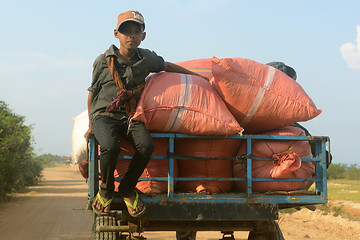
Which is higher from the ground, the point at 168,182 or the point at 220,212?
the point at 168,182

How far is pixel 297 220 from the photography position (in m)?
10.8

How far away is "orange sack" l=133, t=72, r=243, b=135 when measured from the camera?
3.54 metres

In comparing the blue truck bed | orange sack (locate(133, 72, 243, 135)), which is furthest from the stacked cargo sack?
the blue truck bed

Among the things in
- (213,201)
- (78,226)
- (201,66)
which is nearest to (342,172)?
(78,226)

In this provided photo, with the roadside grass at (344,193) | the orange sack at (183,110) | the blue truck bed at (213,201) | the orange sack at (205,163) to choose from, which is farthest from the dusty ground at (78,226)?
the roadside grass at (344,193)

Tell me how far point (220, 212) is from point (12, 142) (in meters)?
12.7

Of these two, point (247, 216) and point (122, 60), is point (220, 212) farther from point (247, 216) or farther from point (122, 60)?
point (122, 60)

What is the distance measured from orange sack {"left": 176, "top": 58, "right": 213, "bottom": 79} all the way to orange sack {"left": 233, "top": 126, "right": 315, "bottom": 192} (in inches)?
36.7

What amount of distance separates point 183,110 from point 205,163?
0.50m

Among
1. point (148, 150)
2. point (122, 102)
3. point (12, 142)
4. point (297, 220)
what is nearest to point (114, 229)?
point (148, 150)

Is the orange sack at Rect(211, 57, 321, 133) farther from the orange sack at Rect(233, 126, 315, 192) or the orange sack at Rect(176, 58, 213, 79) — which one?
the orange sack at Rect(176, 58, 213, 79)

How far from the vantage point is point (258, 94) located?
12.3 feet

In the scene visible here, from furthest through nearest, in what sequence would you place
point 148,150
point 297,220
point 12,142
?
point 12,142, point 297,220, point 148,150

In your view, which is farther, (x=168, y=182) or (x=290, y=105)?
(x=290, y=105)
